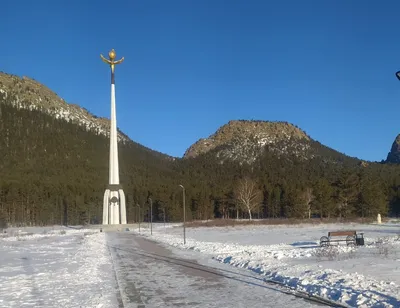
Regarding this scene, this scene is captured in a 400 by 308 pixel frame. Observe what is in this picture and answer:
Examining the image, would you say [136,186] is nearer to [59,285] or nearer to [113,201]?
[113,201]

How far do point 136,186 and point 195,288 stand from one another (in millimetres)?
115418

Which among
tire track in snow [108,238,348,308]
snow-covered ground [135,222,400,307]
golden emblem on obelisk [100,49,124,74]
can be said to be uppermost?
golden emblem on obelisk [100,49,124,74]

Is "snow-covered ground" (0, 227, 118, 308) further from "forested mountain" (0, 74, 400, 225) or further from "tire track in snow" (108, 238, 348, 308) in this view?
"forested mountain" (0, 74, 400, 225)

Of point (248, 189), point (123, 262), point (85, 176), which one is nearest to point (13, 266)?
point (123, 262)

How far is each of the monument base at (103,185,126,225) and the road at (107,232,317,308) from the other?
6678cm

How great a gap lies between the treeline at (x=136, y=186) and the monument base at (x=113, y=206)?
16289 mm

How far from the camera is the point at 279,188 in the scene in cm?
11456

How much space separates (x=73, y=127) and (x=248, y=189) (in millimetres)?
116177

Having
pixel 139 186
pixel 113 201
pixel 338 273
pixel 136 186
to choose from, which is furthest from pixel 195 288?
pixel 139 186

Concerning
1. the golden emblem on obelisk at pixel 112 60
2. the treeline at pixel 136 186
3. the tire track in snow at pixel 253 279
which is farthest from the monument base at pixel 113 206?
the tire track in snow at pixel 253 279

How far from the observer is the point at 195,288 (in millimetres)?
12281

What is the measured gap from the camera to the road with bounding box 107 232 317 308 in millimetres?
10141

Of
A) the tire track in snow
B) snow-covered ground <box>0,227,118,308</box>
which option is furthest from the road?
snow-covered ground <box>0,227,118,308</box>

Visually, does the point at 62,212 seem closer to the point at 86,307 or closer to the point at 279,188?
the point at 279,188
